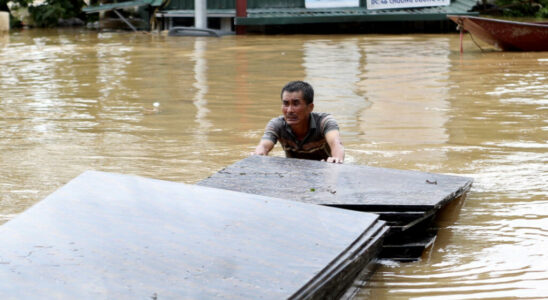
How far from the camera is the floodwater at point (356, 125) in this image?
4.60m

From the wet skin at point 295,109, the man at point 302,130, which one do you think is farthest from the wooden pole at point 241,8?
the wet skin at point 295,109

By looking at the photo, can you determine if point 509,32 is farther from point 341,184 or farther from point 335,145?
point 341,184

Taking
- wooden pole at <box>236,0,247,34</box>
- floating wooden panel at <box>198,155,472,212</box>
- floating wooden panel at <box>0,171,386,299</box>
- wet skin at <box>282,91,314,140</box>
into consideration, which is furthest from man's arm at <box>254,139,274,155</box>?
wooden pole at <box>236,0,247,34</box>

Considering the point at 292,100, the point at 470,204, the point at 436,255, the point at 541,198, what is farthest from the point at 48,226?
the point at 541,198

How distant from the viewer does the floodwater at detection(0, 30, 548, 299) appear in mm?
4598

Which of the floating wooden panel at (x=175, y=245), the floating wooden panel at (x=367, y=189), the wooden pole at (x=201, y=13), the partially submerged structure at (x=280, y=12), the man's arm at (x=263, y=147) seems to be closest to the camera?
the floating wooden panel at (x=175, y=245)

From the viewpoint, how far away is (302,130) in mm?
6027

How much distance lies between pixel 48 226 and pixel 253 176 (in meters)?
1.76

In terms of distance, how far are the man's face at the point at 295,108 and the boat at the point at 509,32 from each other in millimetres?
10666

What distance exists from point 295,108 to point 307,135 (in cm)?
34

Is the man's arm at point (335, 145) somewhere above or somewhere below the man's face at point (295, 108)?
below

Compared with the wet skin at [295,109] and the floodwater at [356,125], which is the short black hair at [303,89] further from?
the floodwater at [356,125]

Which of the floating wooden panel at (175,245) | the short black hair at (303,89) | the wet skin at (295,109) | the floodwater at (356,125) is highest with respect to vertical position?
the short black hair at (303,89)

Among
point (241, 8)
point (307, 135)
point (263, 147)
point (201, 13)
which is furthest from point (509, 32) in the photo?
point (263, 147)
